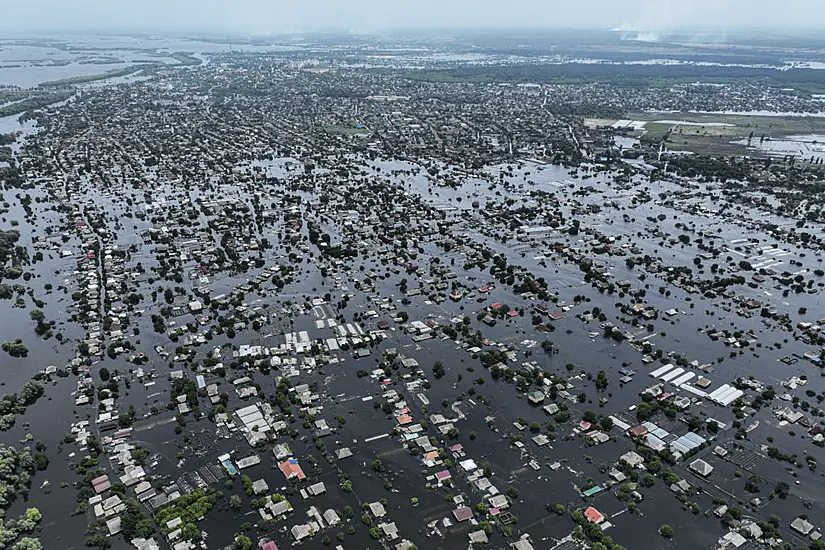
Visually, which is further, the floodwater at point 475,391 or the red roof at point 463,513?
the floodwater at point 475,391

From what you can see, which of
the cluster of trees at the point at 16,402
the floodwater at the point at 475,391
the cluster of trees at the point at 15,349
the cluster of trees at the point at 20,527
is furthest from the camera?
the cluster of trees at the point at 15,349

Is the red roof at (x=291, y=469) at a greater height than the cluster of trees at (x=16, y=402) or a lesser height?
lesser

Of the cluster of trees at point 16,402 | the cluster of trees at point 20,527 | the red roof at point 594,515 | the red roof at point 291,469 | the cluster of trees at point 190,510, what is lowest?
the cluster of trees at point 20,527

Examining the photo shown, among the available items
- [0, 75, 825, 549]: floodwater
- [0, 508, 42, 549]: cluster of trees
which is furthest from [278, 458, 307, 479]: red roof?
[0, 508, 42, 549]: cluster of trees

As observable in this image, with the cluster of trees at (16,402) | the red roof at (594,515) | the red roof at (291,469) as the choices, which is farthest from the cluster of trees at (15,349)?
the red roof at (594,515)

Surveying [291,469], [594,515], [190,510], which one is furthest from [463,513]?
[190,510]

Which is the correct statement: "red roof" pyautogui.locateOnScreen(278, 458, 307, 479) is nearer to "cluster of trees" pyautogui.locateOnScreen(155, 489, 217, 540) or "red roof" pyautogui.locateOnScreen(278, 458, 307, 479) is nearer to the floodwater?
the floodwater

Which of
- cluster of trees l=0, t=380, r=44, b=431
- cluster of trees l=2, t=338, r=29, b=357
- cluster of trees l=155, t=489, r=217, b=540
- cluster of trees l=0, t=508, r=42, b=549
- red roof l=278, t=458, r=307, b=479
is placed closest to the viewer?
cluster of trees l=0, t=508, r=42, b=549

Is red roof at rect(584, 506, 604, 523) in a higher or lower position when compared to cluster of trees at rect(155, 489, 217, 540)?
higher

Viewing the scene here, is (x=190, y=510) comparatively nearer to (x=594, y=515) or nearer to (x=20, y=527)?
(x=20, y=527)

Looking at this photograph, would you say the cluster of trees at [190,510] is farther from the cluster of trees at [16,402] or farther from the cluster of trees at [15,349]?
the cluster of trees at [15,349]
